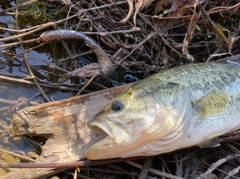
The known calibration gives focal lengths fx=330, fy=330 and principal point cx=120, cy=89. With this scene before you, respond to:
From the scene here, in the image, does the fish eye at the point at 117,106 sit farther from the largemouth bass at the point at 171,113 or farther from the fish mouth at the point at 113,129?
the fish mouth at the point at 113,129

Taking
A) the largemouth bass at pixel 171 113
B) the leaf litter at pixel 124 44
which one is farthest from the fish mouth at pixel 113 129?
the leaf litter at pixel 124 44

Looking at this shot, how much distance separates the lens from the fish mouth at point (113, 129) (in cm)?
250

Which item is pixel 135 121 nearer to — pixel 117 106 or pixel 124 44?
pixel 117 106

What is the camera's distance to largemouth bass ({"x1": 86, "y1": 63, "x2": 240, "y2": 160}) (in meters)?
2.58

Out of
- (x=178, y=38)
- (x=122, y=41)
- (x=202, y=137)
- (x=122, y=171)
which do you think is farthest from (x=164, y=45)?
(x=122, y=171)

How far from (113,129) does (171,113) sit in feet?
1.72

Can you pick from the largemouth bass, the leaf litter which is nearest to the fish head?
the largemouth bass

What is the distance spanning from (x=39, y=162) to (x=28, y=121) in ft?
1.31

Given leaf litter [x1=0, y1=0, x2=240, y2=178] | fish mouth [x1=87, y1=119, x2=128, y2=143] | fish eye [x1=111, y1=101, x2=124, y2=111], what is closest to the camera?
fish mouth [x1=87, y1=119, x2=128, y2=143]

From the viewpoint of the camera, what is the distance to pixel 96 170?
10.1 ft

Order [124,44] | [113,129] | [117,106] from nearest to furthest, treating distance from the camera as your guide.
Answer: [113,129] < [117,106] < [124,44]

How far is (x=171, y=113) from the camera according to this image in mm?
2725

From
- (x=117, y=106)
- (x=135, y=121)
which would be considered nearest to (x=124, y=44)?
(x=117, y=106)

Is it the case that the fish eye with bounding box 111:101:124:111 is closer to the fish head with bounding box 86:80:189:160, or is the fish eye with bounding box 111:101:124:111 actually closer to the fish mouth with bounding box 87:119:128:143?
the fish head with bounding box 86:80:189:160
